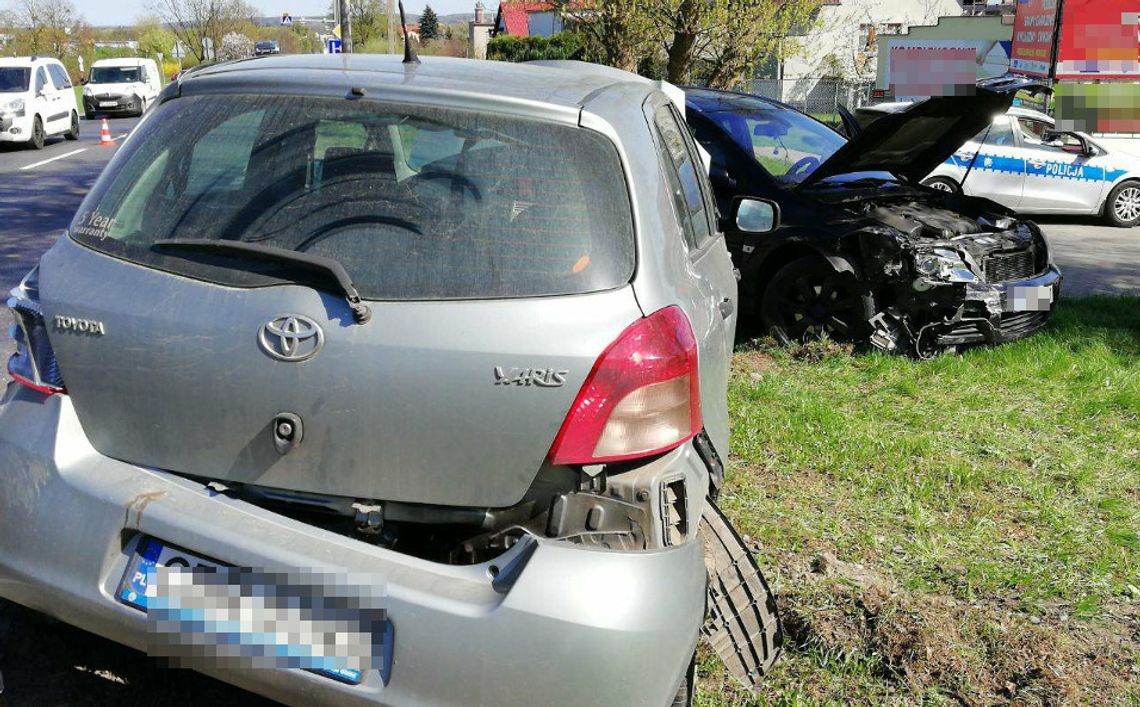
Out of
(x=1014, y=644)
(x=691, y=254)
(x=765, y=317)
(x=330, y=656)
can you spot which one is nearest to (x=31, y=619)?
(x=330, y=656)

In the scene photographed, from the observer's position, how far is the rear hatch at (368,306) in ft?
7.73

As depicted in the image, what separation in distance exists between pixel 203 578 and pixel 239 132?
3.76 ft

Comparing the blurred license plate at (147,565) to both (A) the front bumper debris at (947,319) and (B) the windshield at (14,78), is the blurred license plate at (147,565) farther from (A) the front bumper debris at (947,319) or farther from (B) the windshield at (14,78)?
(B) the windshield at (14,78)

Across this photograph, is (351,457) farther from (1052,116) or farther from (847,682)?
(1052,116)

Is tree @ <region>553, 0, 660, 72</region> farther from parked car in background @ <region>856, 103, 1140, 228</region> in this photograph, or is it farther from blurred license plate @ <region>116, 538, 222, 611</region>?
blurred license plate @ <region>116, 538, 222, 611</region>

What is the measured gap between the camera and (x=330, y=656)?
227 cm

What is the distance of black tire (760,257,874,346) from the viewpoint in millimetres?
6777

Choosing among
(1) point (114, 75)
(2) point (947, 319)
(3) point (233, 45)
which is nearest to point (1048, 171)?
(2) point (947, 319)

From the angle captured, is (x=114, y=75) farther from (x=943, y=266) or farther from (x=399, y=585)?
(x=399, y=585)

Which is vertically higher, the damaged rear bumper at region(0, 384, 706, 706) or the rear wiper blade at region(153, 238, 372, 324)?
the rear wiper blade at region(153, 238, 372, 324)

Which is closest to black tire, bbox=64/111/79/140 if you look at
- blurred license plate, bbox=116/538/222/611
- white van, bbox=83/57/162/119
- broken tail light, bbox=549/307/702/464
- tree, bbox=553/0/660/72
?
white van, bbox=83/57/162/119

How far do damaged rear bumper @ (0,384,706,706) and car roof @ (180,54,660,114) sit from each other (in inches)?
39.7

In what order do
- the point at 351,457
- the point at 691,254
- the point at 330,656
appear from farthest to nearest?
the point at 691,254 < the point at 351,457 < the point at 330,656

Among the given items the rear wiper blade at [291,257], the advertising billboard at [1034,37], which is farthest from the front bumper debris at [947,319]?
the advertising billboard at [1034,37]
